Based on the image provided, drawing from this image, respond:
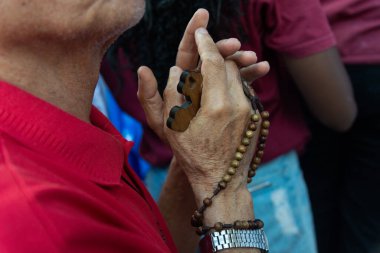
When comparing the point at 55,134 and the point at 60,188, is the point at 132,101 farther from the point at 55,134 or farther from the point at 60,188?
the point at 60,188

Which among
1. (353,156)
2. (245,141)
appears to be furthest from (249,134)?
(353,156)

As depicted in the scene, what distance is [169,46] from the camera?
152 cm

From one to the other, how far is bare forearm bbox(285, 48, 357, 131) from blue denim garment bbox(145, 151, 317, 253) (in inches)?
6.6

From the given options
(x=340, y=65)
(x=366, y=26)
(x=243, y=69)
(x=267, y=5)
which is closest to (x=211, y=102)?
(x=243, y=69)

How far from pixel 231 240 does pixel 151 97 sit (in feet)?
1.17

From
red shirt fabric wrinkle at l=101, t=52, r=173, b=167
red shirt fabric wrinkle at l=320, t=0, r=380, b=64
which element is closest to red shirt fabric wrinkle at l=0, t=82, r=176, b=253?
red shirt fabric wrinkle at l=101, t=52, r=173, b=167

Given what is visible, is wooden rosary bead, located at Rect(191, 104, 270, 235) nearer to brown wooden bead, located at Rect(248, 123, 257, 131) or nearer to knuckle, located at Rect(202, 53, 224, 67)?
brown wooden bead, located at Rect(248, 123, 257, 131)

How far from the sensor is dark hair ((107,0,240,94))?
1472mm

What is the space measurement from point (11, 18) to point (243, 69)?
0.52 m

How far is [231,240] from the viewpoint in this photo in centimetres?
109

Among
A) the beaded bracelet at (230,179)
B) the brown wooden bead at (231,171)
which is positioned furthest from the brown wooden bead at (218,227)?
the brown wooden bead at (231,171)

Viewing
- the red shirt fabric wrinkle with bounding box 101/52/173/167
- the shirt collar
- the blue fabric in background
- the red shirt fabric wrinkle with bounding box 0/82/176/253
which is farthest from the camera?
the blue fabric in background

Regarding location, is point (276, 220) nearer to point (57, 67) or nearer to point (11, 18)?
point (57, 67)

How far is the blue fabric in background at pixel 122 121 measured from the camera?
7.12 ft
